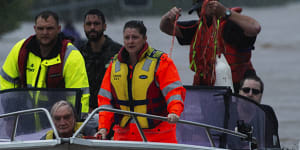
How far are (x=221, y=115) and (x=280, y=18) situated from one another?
56.7m

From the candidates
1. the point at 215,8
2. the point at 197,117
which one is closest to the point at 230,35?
the point at 215,8

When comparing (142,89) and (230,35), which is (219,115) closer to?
(142,89)

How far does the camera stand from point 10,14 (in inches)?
1176

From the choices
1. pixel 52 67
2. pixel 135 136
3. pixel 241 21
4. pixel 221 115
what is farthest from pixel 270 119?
pixel 52 67

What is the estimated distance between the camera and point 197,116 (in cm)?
646

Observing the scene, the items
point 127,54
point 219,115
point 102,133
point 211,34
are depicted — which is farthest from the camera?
point 211,34

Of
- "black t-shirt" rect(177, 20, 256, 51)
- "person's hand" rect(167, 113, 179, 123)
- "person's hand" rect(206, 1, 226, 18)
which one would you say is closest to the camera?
"person's hand" rect(167, 113, 179, 123)

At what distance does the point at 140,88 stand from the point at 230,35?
5.77ft

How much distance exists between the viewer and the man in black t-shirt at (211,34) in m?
6.73

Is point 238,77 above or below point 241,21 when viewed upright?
below

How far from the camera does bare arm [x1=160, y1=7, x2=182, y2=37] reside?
6.58 meters

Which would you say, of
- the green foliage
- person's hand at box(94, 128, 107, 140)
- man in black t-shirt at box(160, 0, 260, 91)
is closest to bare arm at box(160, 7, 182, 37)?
man in black t-shirt at box(160, 0, 260, 91)

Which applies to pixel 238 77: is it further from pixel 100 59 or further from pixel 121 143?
pixel 121 143

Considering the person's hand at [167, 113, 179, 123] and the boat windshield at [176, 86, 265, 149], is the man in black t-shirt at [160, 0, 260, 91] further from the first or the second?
the person's hand at [167, 113, 179, 123]
